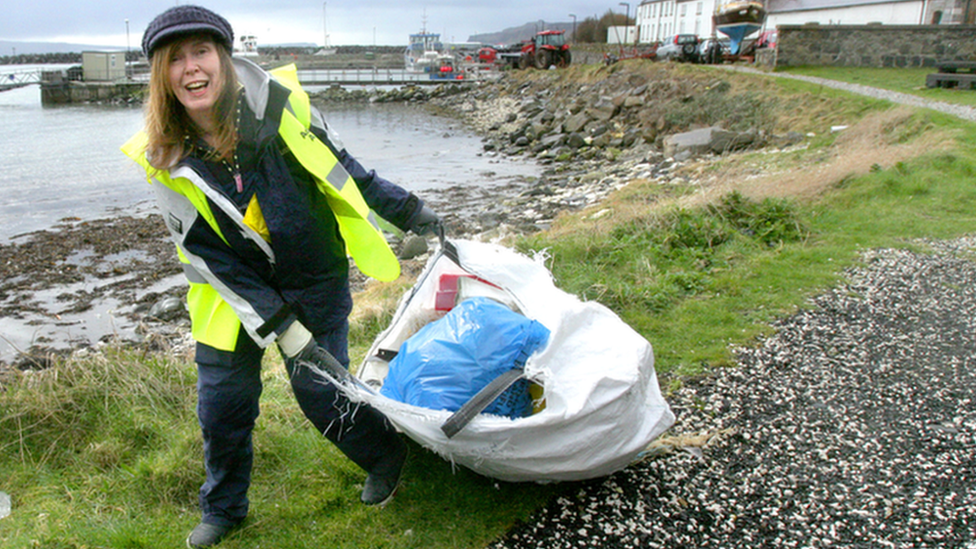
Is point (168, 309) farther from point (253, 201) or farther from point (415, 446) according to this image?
point (253, 201)

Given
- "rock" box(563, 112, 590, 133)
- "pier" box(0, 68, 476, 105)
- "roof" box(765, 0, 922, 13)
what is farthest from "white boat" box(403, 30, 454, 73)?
"rock" box(563, 112, 590, 133)

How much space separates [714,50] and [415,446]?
104ft

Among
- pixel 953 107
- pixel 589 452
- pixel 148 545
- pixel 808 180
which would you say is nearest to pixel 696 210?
pixel 808 180

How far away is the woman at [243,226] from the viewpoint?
7.73 feet

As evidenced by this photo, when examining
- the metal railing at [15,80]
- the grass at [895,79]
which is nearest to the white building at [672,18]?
the grass at [895,79]

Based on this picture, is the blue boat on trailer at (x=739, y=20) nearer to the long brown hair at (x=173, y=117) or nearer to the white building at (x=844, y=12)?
the white building at (x=844, y=12)

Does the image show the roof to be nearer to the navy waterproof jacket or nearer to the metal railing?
the navy waterproof jacket

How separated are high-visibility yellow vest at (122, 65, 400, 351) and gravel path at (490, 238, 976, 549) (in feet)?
4.28

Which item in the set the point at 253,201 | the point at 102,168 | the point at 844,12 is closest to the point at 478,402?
the point at 253,201

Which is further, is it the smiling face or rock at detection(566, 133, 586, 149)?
rock at detection(566, 133, 586, 149)

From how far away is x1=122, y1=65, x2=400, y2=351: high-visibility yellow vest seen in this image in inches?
93.0

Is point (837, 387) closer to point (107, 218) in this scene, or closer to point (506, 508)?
point (506, 508)

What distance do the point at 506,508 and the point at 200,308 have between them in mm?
1411

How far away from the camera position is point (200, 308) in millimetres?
2516
